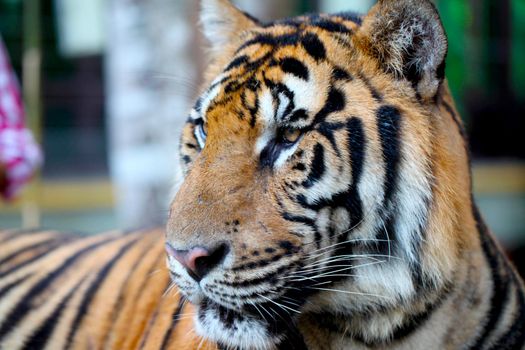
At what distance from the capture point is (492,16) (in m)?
11.1

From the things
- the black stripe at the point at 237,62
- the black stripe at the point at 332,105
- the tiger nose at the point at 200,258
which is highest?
the black stripe at the point at 237,62

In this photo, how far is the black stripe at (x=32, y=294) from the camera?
2947 mm

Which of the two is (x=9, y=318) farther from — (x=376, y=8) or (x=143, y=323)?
(x=376, y=8)

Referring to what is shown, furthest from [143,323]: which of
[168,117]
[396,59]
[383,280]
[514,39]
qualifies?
[514,39]

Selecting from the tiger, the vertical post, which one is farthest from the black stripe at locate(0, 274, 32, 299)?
the vertical post

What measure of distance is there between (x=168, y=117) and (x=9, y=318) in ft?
7.87

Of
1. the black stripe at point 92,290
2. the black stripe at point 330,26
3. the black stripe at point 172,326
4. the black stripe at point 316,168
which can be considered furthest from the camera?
the black stripe at point 92,290

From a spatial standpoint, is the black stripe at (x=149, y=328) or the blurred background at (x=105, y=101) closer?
the black stripe at (x=149, y=328)

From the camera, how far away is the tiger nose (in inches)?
75.3

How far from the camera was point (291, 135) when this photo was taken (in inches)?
82.7

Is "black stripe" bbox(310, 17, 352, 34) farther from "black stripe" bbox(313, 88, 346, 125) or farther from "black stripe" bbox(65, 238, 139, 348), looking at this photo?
"black stripe" bbox(65, 238, 139, 348)

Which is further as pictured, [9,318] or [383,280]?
[9,318]

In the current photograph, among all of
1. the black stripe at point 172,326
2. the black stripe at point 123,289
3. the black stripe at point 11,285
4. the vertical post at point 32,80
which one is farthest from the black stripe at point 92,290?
the vertical post at point 32,80

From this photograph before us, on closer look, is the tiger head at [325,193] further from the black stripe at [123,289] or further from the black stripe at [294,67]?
the black stripe at [123,289]
